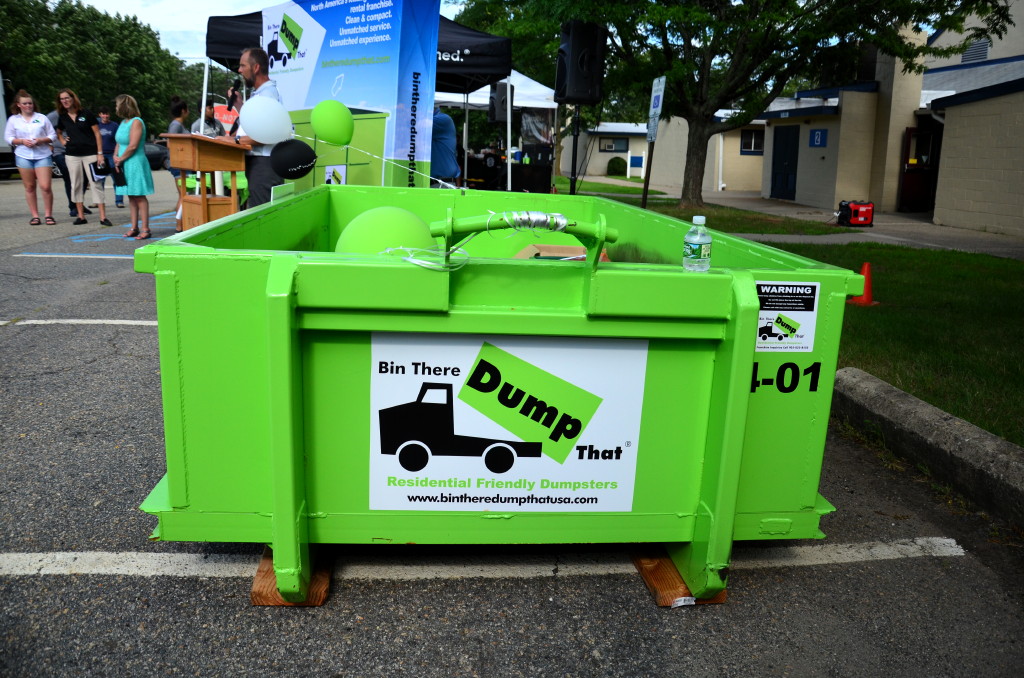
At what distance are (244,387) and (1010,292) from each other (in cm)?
863

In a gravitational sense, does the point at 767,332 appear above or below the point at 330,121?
below

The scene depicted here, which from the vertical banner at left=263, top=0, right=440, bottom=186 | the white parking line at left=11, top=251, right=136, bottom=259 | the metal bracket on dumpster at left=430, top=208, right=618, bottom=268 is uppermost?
the vertical banner at left=263, top=0, right=440, bottom=186

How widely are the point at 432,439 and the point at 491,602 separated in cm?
59

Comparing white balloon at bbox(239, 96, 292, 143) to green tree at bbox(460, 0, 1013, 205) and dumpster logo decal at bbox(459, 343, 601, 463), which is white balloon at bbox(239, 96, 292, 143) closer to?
dumpster logo decal at bbox(459, 343, 601, 463)

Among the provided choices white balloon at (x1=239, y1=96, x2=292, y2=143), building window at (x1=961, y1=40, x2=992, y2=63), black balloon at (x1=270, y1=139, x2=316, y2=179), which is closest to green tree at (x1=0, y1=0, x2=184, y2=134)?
white balloon at (x1=239, y1=96, x2=292, y2=143)

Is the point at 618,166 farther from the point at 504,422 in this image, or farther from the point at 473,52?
the point at 504,422

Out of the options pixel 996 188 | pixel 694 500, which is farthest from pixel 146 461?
pixel 996 188

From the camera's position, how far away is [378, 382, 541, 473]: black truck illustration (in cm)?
265

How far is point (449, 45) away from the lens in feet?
39.7

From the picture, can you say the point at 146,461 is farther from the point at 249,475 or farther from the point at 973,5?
the point at 973,5

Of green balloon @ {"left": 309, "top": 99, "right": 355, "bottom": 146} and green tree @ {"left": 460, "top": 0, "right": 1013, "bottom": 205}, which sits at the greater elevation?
green tree @ {"left": 460, "top": 0, "right": 1013, "bottom": 205}

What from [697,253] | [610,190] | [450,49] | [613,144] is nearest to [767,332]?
[697,253]

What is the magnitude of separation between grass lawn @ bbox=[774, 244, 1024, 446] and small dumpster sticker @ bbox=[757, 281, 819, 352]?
2.09 metres

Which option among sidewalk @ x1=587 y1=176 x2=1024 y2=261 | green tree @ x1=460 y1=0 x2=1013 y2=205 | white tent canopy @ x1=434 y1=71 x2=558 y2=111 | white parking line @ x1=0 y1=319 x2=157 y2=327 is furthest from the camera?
white tent canopy @ x1=434 y1=71 x2=558 y2=111
